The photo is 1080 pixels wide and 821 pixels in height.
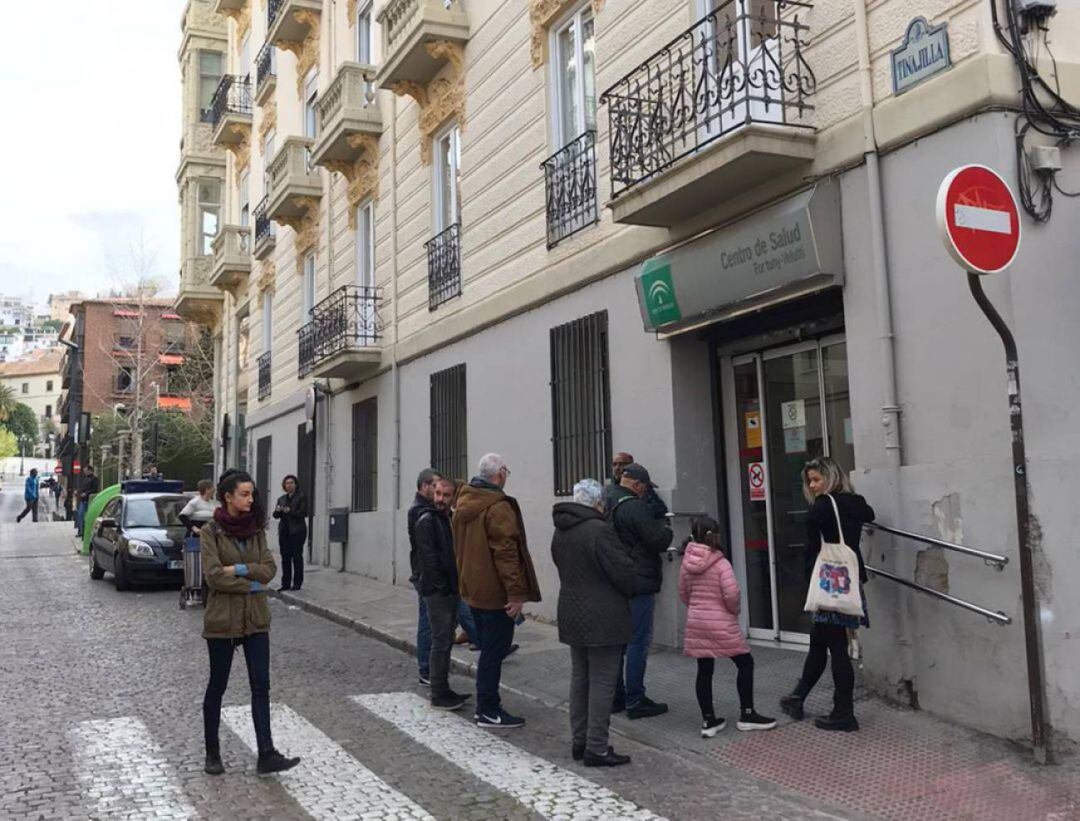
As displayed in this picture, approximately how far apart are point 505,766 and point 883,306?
390 cm

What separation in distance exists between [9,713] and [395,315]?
9.04 m

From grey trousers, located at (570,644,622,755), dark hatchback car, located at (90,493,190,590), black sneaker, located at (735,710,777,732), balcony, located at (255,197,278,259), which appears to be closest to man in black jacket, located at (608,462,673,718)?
grey trousers, located at (570,644,622,755)

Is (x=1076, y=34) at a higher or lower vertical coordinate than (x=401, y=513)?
higher

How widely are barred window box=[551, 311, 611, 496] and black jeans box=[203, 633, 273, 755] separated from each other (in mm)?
4893

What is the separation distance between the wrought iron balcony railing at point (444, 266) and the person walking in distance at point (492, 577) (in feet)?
21.9

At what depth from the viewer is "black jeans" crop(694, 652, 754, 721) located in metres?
6.25

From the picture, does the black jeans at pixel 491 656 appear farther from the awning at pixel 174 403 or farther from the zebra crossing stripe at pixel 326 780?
the awning at pixel 174 403

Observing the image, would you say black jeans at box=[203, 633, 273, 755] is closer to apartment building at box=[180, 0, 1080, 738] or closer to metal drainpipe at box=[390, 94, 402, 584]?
apartment building at box=[180, 0, 1080, 738]

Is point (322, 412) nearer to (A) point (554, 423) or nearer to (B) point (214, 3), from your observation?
(A) point (554, 423)

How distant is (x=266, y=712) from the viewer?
5617 millimetres

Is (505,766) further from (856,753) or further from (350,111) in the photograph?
(350,111)

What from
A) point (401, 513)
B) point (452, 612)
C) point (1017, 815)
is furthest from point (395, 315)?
point (1017, 815)

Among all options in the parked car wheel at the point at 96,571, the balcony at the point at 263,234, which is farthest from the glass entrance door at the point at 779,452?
the balcony at the point at 263,234

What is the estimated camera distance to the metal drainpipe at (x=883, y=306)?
6480 mm
